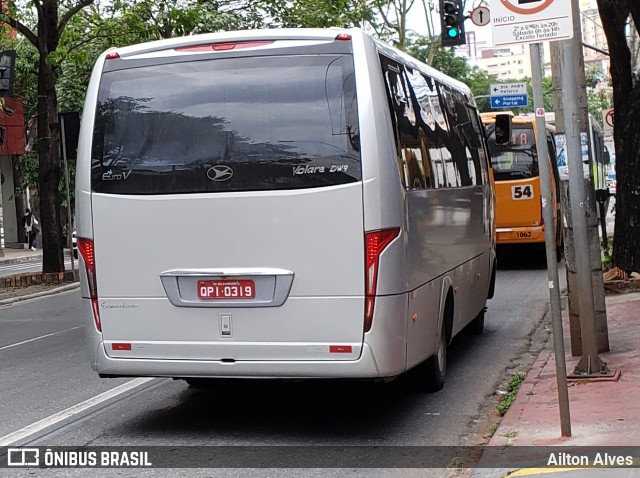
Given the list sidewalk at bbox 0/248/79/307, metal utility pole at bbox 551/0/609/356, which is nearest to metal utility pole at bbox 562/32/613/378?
metal utility pole at bbox 551/0/609/356

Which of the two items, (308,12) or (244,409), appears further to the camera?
(308,12)

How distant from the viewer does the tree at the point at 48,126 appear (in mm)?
23516

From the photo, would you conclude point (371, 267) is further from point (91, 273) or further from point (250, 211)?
point (91, 273)

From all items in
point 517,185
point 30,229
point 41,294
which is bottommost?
point 41,294

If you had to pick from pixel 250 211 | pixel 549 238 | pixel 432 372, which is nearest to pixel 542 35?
pixel 549 238

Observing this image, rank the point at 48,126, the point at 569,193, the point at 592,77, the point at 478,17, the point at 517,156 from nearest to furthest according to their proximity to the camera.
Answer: the point at 569,193 → the point at 517,156 → the point at 48,126 → the point at 478,17 → the point at 592,77

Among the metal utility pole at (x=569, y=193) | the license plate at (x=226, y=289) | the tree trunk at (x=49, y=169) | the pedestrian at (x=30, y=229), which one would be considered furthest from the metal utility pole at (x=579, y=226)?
the pedestrian at (x=30, y=229)

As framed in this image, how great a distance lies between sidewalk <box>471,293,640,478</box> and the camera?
6.32m

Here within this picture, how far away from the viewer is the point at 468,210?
1088 centimetres

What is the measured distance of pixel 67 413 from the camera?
8.62 m

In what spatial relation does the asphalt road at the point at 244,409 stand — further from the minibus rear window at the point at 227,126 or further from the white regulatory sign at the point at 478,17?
the white regulatory sign at the point at 478,17

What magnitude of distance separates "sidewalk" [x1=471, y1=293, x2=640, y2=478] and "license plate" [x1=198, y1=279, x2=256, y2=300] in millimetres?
1881

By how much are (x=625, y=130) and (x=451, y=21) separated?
7.21 meters

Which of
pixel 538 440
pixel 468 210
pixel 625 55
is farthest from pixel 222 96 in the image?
pixel 625 55
